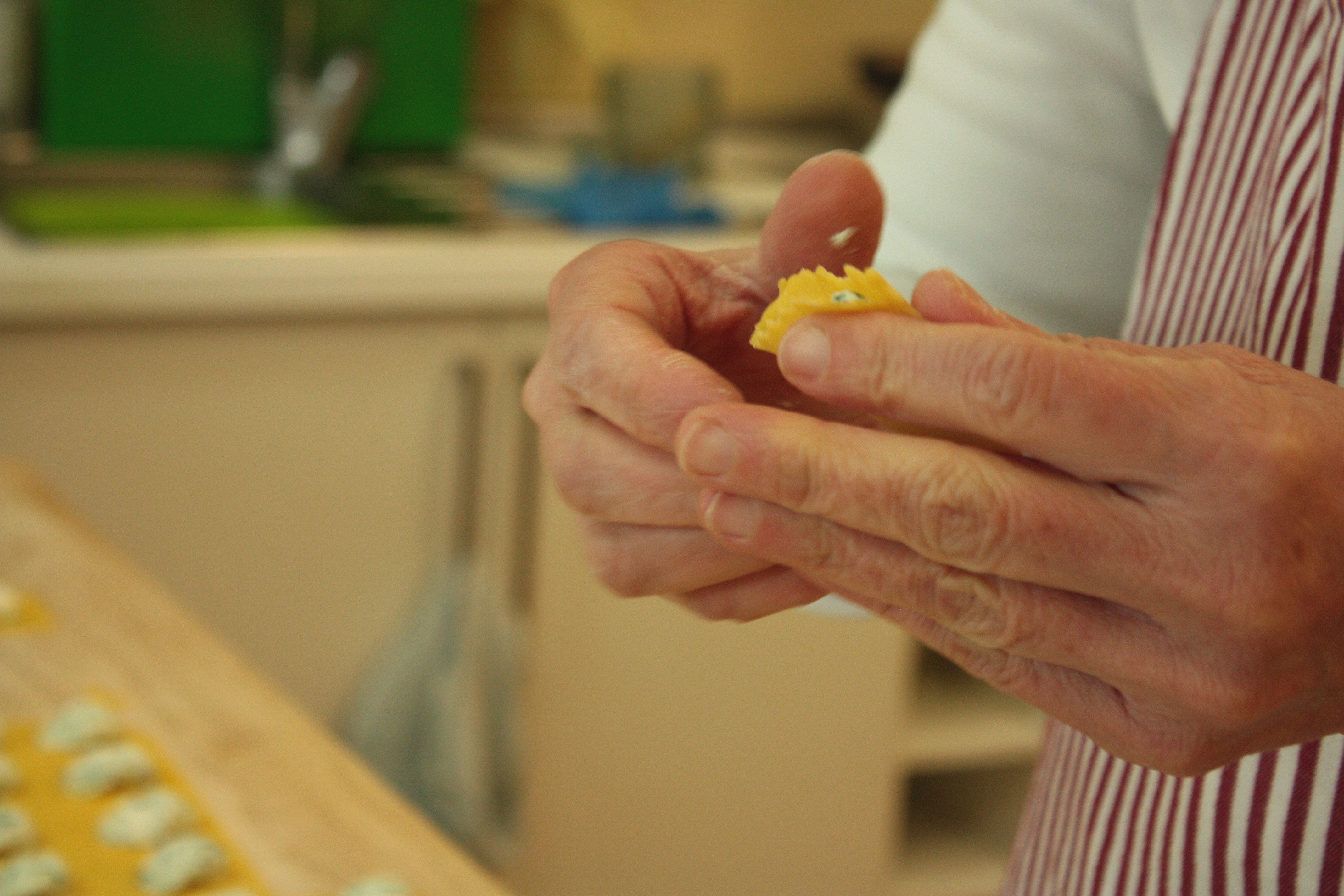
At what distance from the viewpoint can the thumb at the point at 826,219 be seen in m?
0.56

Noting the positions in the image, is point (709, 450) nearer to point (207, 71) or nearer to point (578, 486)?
point (578, 486)

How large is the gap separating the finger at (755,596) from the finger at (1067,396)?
0.17 metres

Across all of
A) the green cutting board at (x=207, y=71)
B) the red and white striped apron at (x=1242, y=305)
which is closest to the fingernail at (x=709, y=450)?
the red and white striped apron at (x=1242, y=305)

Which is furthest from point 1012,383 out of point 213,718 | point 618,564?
point 213,718

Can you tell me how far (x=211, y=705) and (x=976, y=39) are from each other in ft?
1.97

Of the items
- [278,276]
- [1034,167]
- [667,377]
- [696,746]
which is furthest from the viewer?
[696,746]

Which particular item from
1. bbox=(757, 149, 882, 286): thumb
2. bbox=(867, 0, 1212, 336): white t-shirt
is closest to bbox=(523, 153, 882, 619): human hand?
bbox=(757, 149, 882, 286): thumb

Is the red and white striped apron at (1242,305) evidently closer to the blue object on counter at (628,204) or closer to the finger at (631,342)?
the finger at (631,342)

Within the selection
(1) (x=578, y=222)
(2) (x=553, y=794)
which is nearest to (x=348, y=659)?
(2) (x=553, y=794)

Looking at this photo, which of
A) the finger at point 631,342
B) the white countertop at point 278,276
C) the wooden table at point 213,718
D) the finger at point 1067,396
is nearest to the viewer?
the finger at point 1067,396

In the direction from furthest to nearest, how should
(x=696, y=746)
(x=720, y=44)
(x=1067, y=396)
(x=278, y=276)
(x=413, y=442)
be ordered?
1. (x=720, y=44)
2. (x=696, y=746)
3. (x=413, y=442)
4. (x=278, y=276)
5. (x=1067, y=396)

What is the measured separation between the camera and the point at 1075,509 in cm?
40

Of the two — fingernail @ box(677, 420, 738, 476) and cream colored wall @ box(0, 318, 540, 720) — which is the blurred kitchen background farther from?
fingernail @ box(677, 420, 738, 476)

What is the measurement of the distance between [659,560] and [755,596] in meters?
0.04
